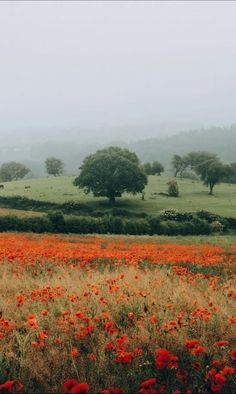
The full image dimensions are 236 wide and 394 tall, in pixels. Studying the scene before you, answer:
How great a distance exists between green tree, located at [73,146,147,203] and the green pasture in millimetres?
3209

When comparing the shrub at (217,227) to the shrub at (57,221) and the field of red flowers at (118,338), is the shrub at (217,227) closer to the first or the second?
the shrub at (57,221)

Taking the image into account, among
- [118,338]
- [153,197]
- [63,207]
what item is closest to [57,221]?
[63,207]

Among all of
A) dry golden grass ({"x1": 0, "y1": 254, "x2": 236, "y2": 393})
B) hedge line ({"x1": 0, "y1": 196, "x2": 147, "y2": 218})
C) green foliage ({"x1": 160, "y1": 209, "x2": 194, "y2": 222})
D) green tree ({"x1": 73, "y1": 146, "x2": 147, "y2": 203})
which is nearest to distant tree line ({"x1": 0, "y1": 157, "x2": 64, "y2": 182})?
hedge line ({"x1": 0, "y1": 196, "x2": 147, "y2": 218})

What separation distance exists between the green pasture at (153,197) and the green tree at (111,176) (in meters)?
3.21

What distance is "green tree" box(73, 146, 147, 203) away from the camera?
276ft

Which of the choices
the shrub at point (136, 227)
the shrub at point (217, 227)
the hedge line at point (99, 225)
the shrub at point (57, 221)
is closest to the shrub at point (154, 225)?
the hedge line at point (99, 225)

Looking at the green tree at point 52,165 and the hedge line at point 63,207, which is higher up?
the green tree at point 52,165

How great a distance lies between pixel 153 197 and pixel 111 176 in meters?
16.1

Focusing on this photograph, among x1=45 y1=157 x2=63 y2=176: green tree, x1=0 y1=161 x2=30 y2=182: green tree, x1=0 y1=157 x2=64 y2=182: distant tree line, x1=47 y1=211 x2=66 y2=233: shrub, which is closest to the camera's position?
x1=47 y1=211 x2=66 y2=233: shrub

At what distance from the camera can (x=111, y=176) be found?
8362 cm

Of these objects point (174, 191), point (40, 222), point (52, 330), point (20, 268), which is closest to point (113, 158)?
point (174, 191)

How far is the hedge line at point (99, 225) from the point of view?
175ft

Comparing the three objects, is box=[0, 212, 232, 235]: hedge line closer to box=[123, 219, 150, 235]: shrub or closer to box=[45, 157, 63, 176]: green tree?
box=[123, 219, 150, 235]: shrub

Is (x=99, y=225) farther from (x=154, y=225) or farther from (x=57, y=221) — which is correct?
(x=154, y=225)
